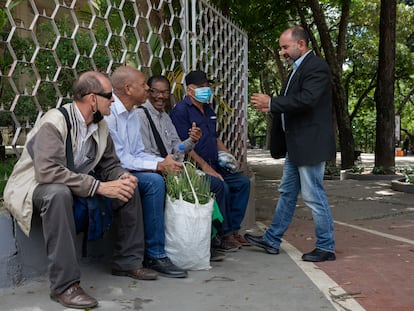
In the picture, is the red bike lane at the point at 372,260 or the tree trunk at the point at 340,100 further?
the tree trunk at the point at 340,100

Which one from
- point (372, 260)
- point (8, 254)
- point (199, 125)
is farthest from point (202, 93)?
point (8, 254)

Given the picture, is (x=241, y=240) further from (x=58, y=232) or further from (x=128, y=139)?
(x=58, y=232)

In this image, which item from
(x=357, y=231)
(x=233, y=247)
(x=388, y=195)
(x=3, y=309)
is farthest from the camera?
(x=388, y=195)

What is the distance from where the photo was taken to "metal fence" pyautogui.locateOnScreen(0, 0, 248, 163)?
151 inches

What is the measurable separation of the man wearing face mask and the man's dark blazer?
67cm

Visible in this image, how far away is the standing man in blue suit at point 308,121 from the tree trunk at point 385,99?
27.6ft

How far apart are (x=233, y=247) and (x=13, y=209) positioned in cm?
203

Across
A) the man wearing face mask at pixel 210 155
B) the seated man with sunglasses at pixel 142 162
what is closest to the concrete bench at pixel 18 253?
the seated man with sunglasses at pixel 142 162

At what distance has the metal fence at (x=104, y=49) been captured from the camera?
3.83 m

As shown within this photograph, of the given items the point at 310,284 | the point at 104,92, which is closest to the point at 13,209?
the point at 104,92

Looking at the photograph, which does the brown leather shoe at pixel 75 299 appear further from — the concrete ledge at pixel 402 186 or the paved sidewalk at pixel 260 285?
the concrete ledge at pixel 402 186

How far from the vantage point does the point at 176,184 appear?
3.86 meters

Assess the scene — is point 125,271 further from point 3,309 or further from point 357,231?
point 357,231

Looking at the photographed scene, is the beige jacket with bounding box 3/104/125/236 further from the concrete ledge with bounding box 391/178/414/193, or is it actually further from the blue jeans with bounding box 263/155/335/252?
→ the concrete ledge with bounding box 391/178/414/193
